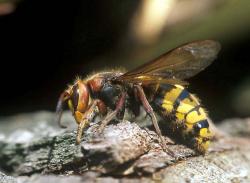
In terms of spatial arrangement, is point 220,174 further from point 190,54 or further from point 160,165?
point 190,54

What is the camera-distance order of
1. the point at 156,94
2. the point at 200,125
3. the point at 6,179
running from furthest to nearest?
the point at 156,94 < the point at 200,125 < the point at 6,179

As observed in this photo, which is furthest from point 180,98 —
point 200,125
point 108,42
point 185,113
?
point 108,42

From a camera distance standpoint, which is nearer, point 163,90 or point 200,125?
point 200,125

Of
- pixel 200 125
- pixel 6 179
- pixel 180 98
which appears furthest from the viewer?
pixel 180 98

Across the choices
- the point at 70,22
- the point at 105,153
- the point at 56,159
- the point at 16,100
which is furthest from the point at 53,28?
the point at 105,153

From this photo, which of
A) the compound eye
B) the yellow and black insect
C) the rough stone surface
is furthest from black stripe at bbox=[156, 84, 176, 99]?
the compound eye

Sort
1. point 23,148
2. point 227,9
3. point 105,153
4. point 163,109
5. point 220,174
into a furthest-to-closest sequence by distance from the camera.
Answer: point 227,9 < point 163,109 < point 23,148 < point 220,174 < point 105,153

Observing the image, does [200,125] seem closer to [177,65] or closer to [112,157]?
[177,65]
